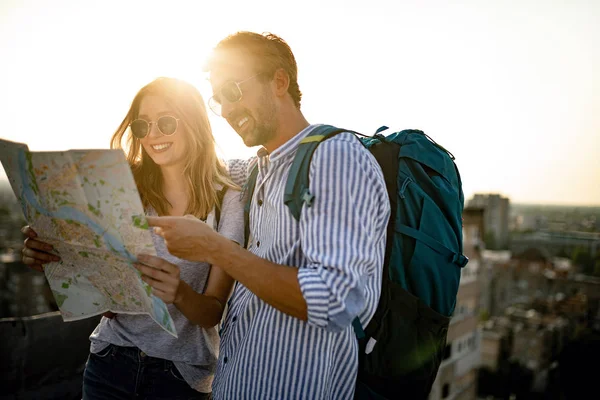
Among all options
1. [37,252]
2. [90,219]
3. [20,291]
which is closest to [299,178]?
[90,219]

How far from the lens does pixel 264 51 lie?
6.93 feet

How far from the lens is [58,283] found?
2.04 m

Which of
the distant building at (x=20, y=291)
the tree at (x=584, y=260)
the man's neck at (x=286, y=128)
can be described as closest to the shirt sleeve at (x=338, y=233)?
the man's neck at (x=286, y=128)

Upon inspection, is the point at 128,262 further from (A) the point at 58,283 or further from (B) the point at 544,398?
(B) the point at 544,398

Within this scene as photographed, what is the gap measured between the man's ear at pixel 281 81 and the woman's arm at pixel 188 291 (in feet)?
3.25

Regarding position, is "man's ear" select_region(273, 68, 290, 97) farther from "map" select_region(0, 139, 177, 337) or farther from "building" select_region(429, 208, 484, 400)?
"building" select_region(429, 208, 484, 400)

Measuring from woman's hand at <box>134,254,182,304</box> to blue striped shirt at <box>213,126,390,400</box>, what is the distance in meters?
0.33

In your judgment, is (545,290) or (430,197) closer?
(430,197)

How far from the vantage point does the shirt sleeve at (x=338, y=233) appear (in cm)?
146

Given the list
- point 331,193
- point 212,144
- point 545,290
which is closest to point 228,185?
point 212,144

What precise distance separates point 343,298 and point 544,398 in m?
33.8

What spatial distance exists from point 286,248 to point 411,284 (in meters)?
0.63

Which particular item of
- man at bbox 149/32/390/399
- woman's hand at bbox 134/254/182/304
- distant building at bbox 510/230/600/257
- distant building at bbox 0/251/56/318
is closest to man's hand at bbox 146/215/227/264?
man at bbox 149/32/390/399

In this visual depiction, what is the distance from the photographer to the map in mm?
1539
